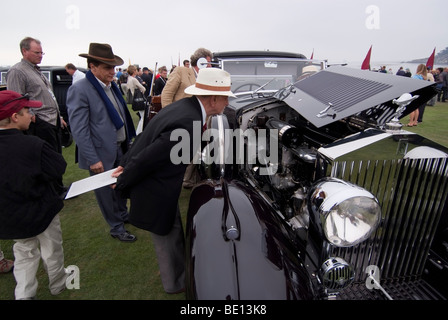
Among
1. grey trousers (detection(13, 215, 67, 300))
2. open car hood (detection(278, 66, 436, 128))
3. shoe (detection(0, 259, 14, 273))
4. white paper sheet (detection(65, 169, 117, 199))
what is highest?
open car hood (detection(278, 66, 436, 128))

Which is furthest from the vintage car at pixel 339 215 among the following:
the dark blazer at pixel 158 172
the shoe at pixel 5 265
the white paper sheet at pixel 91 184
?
the shoe at pixel 5 265

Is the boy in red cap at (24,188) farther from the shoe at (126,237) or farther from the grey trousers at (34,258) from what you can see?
the shoe at (126,237)

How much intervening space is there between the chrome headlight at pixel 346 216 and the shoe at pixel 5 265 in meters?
2.90

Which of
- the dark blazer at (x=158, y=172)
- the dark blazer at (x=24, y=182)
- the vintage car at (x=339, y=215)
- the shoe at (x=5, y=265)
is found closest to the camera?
the vintage car at (x=339, y=215)

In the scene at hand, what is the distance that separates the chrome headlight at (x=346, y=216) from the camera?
4.09 feet

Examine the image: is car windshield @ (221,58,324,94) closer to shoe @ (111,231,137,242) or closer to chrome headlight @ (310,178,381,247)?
shoe @ (111,231,137,242)

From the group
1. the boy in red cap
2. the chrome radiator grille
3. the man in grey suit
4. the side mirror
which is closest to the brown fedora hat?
the man in grey suit

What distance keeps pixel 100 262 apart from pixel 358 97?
2.82 meters

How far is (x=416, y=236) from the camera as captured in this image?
1669mm

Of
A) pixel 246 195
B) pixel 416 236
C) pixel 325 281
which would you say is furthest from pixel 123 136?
pixel 416 236

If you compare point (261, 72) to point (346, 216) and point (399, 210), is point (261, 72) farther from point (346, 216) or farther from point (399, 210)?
point (346, 216)

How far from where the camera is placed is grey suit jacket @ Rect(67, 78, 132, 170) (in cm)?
253

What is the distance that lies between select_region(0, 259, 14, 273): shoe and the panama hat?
8.01 ft
